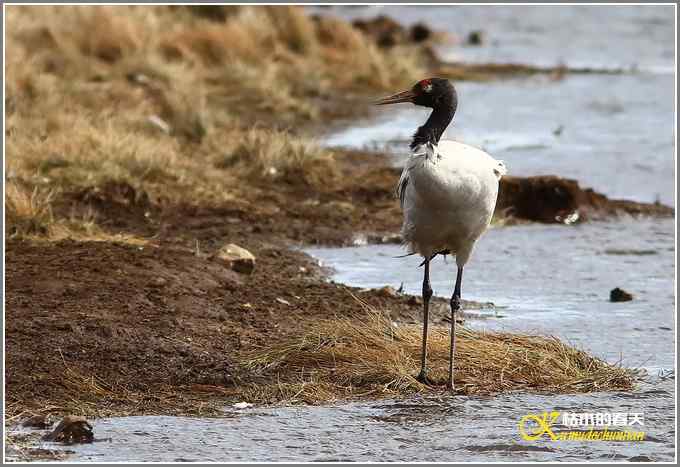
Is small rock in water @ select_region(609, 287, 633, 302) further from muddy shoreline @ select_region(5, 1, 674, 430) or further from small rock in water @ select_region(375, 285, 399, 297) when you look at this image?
small rock in water @ select_region(375, 285, 399, 297)

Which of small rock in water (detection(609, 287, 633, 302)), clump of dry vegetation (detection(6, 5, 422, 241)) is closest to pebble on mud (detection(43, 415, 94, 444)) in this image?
clump of dry vegetation (detection(6, 5, 422, 241))

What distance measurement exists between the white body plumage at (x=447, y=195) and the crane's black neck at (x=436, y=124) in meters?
0.07

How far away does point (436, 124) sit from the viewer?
816 centimetres

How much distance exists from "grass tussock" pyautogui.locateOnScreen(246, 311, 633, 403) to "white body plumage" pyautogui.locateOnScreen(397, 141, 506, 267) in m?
0.63

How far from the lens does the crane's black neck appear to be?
26.2 feet

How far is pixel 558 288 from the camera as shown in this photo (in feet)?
35.1

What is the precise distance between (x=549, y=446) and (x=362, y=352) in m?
1.64

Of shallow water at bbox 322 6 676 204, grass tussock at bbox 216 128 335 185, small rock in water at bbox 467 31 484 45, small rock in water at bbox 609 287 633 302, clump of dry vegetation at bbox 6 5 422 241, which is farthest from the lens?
small rock in water at bbox 467 31 484 45

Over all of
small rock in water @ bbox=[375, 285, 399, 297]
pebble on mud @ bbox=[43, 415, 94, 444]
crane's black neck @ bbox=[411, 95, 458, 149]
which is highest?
crane's black neck @ bbox=[411, 95, 458, 149]

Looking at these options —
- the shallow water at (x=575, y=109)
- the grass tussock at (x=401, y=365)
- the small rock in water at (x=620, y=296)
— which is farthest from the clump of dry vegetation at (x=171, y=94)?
the small rock in water at (x=620, y=296)

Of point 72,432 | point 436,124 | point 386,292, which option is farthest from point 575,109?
point 72,432

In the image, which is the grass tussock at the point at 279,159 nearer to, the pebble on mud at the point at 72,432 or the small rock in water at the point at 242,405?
the small rock in water at the point at 242,405

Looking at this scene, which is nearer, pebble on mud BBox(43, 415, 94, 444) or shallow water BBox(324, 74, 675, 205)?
pebble on mud BBox(43, 415, 94, 444)

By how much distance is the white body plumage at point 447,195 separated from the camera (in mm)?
7781
